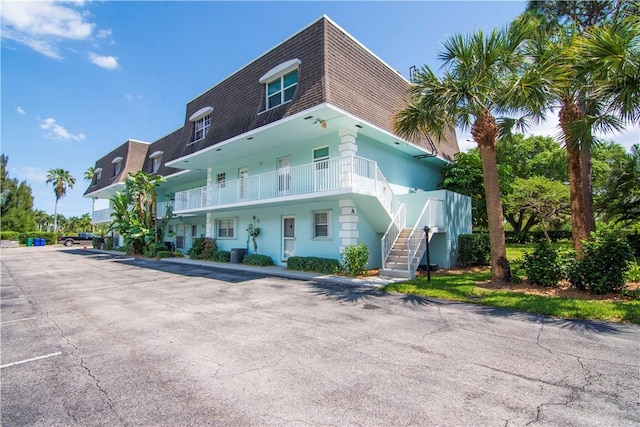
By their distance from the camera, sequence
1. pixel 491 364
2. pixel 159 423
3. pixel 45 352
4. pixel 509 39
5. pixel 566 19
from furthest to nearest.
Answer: pixel 566 19 → pixel 509 39 → pixel 45 352 → pixel 491 364 → pixel 159 423

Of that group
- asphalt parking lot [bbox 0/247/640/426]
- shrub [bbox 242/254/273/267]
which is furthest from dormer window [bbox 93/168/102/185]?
asphalt parking lot [bbox 0/247/640/426]

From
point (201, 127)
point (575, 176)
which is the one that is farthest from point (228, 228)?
point (575, 176)

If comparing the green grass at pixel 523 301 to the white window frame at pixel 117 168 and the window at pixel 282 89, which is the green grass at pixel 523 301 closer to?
the window at pixel 282 89

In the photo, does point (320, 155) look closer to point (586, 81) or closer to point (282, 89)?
point (282, 89)

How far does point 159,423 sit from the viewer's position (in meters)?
2.84

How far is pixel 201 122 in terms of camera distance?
62.1 ft

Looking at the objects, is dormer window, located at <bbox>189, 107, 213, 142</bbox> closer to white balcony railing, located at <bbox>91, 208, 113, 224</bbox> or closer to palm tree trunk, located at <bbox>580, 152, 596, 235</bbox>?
white balcony railing, located at <bbox>91, 208, 113, 224</bbox>

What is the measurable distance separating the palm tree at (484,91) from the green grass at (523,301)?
170cm

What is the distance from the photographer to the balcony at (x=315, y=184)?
11.3 metres

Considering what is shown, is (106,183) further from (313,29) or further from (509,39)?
(509,39)

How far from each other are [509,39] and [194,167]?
18.0 meters

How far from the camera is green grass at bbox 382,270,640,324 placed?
6.17 m

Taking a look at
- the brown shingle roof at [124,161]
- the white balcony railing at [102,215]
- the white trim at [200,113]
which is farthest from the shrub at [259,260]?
the white balcony railing at [102,215]

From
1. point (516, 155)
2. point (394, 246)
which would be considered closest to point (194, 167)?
point (394, 246)
